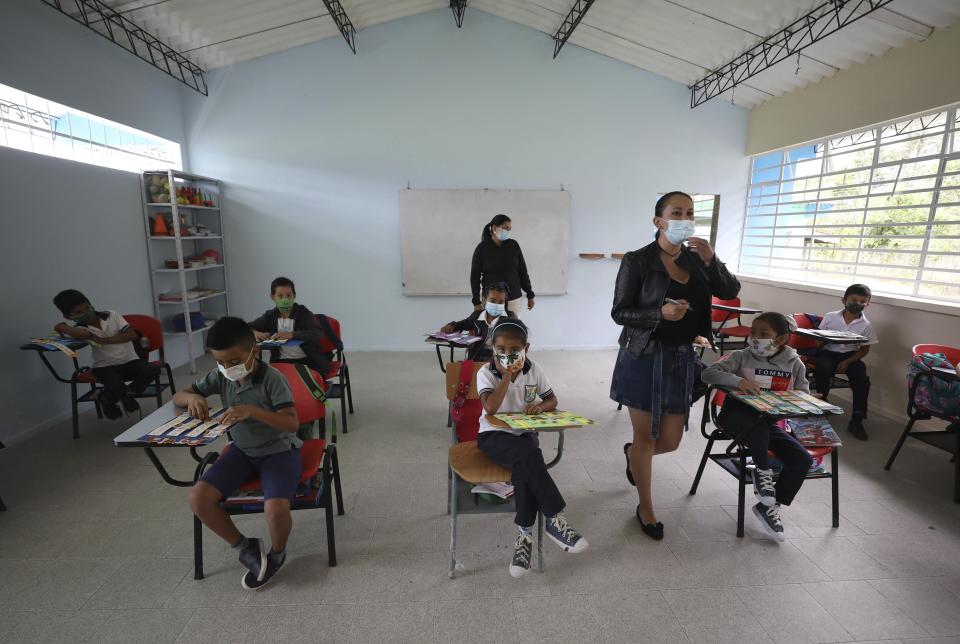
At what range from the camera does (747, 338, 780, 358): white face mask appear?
2.53 m

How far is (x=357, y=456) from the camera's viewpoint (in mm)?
3281

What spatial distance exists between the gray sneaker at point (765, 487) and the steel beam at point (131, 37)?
5932mm

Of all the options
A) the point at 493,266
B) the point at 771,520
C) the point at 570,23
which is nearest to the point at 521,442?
the point at 771,520

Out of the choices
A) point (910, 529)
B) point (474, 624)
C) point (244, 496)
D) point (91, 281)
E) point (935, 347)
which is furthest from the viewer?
point (91, 281)

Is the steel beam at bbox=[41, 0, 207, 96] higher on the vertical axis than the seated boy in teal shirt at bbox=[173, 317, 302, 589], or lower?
higher

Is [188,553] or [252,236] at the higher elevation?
[252,236]

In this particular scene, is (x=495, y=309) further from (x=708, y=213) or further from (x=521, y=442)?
(x=708, y=213)

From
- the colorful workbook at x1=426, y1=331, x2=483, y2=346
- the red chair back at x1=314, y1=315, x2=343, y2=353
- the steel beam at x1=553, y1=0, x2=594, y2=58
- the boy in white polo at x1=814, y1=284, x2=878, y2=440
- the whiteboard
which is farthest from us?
the whiteboard

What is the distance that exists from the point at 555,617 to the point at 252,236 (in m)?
5.74

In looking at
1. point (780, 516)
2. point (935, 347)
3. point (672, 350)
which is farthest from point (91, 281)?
point (935, 347)

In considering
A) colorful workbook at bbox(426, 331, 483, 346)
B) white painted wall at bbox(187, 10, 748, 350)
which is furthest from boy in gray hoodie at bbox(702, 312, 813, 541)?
white painted wall at bbox(187, 10, 748, 350)

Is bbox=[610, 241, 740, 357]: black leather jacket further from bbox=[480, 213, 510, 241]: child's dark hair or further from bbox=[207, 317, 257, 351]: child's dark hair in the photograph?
bbox=[480, 213, 510, 241]: child's dark hair

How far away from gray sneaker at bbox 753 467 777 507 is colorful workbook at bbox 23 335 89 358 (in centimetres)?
440

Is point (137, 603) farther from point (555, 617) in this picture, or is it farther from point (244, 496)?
point (555, 617)
